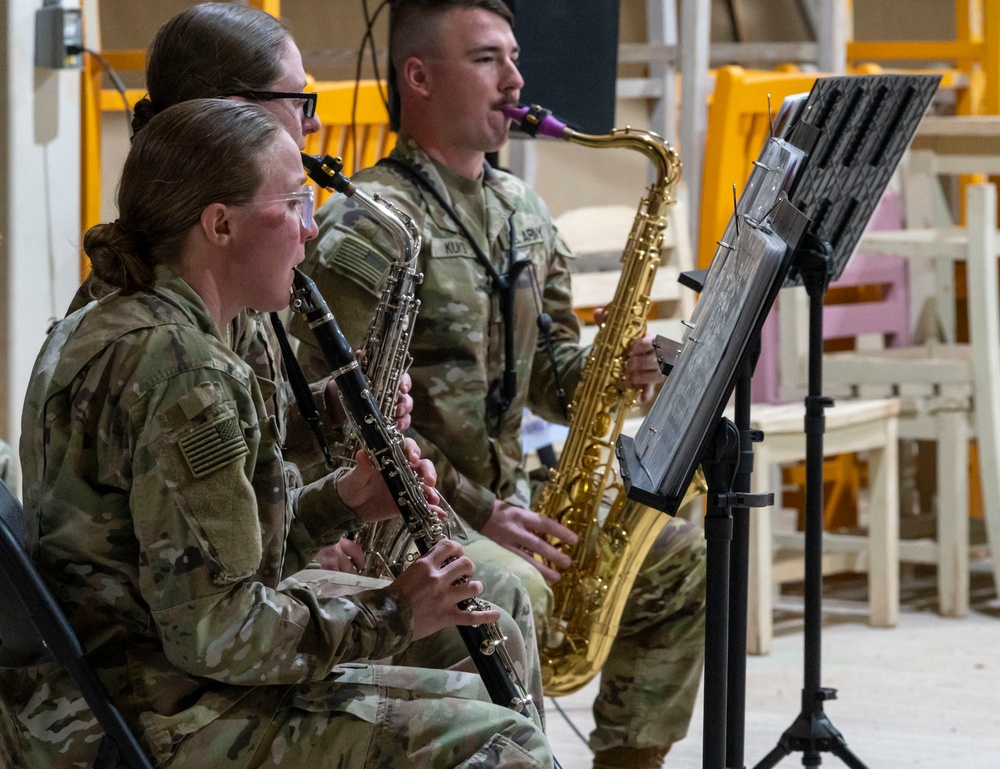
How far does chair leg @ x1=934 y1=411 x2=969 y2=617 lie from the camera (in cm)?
400

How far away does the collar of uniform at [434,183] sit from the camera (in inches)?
104

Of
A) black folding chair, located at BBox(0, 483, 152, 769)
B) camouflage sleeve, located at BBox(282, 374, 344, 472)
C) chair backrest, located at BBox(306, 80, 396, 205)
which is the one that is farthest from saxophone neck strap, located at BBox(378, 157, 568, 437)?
black folding chair, located at BBox(0, 483, 152, 769)

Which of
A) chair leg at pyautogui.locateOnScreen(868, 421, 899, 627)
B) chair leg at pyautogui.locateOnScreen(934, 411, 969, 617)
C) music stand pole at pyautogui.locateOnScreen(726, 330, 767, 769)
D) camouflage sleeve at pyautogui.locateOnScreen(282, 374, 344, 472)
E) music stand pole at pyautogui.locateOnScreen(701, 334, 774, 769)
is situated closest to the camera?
music stand pole at pyautogui.locateOnScreen(701, 334, 774, 769)

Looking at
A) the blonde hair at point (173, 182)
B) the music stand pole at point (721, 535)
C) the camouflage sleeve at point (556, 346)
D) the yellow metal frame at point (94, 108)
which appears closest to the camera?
the blonde hair at point (173, 182)

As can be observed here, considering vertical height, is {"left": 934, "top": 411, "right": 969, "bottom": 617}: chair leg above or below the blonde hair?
below

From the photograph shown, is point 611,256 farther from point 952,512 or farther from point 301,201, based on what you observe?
point 301,201

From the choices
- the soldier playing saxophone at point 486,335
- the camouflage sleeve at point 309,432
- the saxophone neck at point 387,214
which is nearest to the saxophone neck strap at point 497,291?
the soldier playing saxophone at point 486,335

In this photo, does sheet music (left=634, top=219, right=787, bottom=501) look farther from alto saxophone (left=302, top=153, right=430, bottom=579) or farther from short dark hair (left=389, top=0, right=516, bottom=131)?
short dark hair (left=389, top=0, right=516, bottom=131)

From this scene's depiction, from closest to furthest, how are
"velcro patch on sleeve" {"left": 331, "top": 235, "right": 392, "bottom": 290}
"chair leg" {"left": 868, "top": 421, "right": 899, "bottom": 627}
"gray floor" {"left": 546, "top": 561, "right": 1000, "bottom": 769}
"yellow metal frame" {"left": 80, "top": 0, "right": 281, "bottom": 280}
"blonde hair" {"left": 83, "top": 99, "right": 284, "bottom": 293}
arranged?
1. "blonde hair" {"left": 83, "top": 99, "right": 284, "bottom": 293}
2. "velcro patch on sleeve" {"left": 331, "top": 235, "right": 392, "bottom": 290}
3. "gray floor" {"left": 546, "top": 561, "right": 1000, "bottom": 769}
4. "yellow metal frame" {"left": 80, "top": 0, "right": 281, "bottom": 280}
5. "chair leg" {"left": 868, "top": 421, "right": 899, "bottom": 627}

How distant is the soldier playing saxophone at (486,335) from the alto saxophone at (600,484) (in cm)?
5

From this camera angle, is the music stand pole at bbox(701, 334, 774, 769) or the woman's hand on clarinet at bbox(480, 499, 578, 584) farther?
the woman's hand on clarinet at bbox(480, 499, 578, 584)

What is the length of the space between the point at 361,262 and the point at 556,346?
1.80 feet

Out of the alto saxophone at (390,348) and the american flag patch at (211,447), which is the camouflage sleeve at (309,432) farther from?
the american flag patch at (211,447)

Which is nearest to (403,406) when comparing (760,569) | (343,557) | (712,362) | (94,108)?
(343,557)
